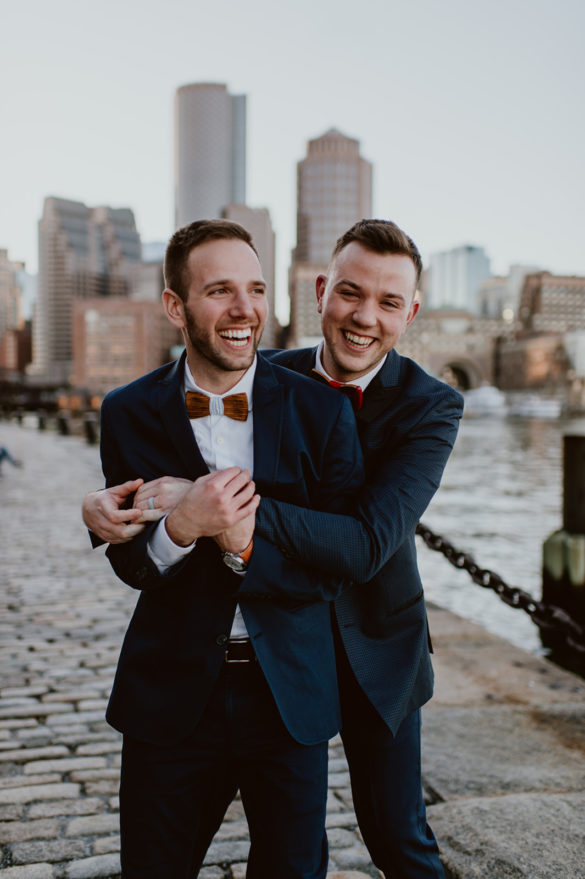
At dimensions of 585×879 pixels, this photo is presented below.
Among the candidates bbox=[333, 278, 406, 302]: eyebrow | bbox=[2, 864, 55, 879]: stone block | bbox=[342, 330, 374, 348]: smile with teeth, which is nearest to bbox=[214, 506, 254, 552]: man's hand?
bbox=[342, 330, 374, 348]: smile with teeth

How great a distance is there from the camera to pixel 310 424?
1960mm

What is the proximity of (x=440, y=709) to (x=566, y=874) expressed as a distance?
5.25ft

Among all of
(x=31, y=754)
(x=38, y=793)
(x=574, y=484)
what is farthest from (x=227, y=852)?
(x=574, y=484)

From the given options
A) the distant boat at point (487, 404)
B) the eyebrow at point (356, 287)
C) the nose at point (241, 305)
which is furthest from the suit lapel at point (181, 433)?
the distant boat at point (487, 404)

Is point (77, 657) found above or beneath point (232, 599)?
beneath

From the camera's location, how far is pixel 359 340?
2250mm

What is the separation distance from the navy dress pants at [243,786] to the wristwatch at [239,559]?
0.84 ft

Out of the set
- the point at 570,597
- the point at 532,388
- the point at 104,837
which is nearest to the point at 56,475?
the point at 570,597

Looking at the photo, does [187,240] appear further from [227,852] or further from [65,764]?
[65,764]

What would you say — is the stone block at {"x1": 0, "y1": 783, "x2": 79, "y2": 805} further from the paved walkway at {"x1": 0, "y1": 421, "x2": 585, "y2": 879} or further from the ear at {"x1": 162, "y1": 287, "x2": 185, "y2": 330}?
the ear at {"x1": 162, "y1": 287, "x2": 185, "y2": 330}

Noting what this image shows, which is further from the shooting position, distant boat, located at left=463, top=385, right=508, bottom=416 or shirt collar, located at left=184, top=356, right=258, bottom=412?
distant boat, located at left=463, top=385, right=508, bottom=416

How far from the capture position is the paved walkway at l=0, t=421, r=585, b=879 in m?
2.65

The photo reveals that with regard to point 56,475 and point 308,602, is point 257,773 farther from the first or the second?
point 56,475

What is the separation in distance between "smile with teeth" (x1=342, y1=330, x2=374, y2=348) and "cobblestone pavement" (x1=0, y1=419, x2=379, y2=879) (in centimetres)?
181
